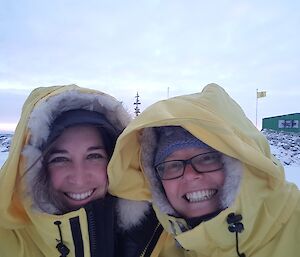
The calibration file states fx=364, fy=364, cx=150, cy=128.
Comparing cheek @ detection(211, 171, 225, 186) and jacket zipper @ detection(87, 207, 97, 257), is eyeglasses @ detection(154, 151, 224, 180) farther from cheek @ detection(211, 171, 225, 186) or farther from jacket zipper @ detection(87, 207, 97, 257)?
jacket zipper @ detection(87, 207, 97, 257)

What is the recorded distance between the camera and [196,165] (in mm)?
2068

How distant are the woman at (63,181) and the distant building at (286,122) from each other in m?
24.8

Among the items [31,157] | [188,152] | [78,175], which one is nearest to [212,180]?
[188,152]

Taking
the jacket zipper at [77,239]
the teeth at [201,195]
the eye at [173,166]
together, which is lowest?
the jacket zipper at [77,239]

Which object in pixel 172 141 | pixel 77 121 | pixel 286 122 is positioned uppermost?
pixel 77 121

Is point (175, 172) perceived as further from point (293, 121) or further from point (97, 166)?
point (293, 121)

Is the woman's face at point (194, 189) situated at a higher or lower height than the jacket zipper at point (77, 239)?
higher

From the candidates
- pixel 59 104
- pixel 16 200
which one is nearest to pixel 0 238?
pixel 16 200

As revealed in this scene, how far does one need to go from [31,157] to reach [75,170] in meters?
0.26

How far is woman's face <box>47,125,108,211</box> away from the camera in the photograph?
2.15 metres

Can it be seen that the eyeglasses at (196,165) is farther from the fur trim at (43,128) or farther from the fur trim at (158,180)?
the fur trim at (43,128)

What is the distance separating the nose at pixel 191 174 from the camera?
2.05m

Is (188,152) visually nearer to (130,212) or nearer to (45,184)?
(130,212)

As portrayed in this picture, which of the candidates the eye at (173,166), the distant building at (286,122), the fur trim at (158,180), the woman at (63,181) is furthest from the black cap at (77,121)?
the distant building at (286,122)
